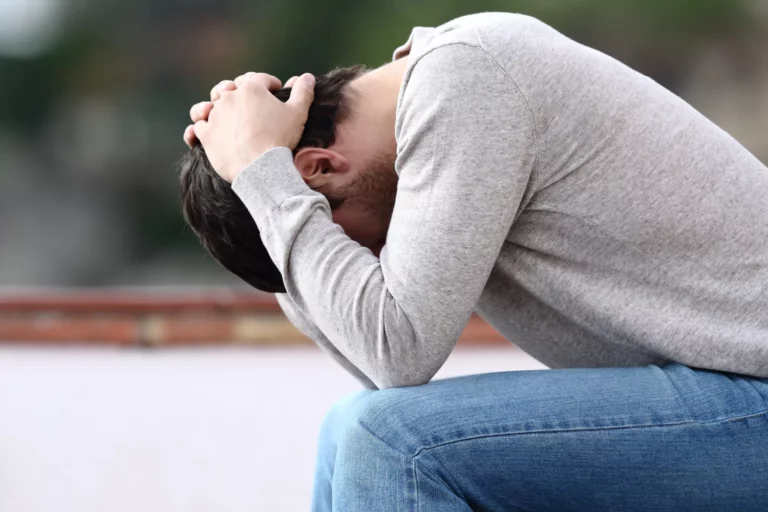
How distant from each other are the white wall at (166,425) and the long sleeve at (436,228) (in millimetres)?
1053

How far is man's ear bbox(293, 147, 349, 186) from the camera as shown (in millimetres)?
1070

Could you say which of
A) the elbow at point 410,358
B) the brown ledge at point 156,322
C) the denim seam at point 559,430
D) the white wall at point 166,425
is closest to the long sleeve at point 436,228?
the elbow at point 410,358

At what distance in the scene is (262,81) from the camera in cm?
108

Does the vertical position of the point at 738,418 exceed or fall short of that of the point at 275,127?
it falls short

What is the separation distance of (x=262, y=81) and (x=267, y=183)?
18 centimetres

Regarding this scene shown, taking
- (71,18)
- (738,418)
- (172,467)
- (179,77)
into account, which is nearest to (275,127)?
(738,418)

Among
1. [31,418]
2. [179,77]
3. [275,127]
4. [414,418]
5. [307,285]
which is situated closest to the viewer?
[414,418]

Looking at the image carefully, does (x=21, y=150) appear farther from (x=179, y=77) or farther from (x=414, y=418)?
(x=414, y=418)

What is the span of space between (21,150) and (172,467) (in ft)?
6.12

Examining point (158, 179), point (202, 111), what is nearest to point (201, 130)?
point (202, 111)

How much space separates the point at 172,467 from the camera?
6.69 ft

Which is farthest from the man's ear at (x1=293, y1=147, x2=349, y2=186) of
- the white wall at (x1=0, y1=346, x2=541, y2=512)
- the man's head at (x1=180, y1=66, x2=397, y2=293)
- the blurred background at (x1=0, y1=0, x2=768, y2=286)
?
the blurred background at (x1=0, y1=0, x2=768, y2=286)

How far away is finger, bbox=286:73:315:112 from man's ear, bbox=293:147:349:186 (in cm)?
6

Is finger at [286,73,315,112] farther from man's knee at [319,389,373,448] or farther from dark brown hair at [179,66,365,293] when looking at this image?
man's knee at [319,389,373,448]
